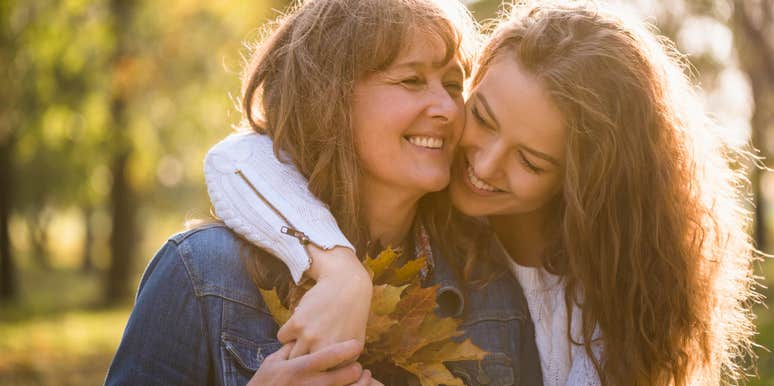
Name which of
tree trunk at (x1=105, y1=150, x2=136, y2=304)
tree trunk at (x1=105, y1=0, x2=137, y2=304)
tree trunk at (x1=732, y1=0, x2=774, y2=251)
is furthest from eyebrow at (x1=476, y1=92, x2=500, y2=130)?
tree trunk at (x1=105, y1=150, x2=136, y2=304)

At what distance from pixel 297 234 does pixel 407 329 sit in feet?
1.50

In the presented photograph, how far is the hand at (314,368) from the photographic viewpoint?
2.30 meters

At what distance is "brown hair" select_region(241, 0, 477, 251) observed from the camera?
2.84 meters

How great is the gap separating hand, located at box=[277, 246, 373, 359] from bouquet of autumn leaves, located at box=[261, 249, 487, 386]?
0.11 m

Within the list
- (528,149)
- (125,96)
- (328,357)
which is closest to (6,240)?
(125,96)

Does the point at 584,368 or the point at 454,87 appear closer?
the point at 584,368

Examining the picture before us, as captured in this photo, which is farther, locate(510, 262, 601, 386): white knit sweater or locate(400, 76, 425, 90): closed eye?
locate(510, 262, 601, 386): white knit sweater

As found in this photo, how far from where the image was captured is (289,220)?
265 cm

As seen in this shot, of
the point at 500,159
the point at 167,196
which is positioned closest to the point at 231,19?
the point at 500,159

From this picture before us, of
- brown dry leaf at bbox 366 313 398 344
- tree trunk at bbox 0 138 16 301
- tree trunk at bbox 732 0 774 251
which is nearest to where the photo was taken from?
brown dry leaf at bbox 366 313 398 344

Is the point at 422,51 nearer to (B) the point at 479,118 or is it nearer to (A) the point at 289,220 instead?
(B) the point at 479,118

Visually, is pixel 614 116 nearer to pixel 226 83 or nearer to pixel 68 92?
pixel 226 83

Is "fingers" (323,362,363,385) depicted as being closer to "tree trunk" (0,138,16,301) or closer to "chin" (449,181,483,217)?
"chin" (449,181,483,217)

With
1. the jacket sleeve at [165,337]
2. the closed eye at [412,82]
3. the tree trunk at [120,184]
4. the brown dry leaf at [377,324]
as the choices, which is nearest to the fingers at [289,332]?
the brown dry leaf at [377,324]
